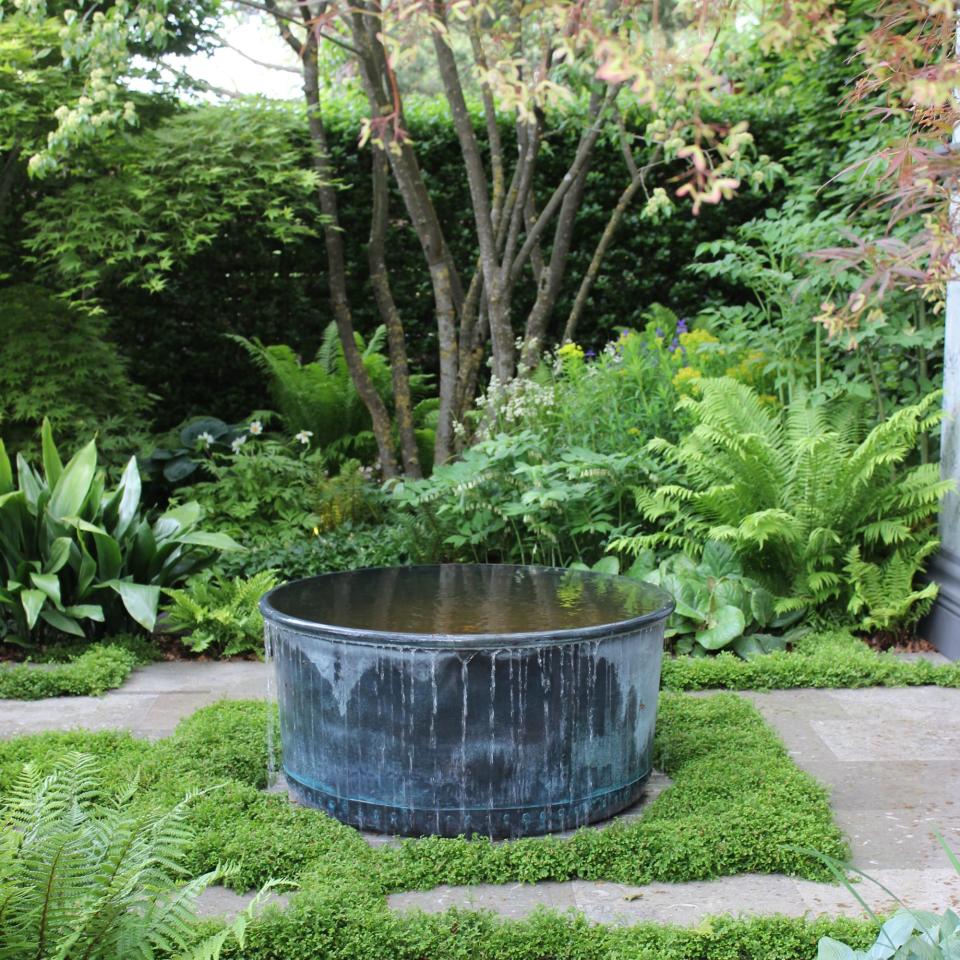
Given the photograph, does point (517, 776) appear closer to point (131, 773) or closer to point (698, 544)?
point (131, 773)

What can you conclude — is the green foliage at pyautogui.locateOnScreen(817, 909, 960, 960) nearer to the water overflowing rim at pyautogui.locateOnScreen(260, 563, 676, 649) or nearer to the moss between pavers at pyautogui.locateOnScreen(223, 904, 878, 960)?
the moss between pavers at pyautogui.locateOnScreen(223, 904, 878, 960)

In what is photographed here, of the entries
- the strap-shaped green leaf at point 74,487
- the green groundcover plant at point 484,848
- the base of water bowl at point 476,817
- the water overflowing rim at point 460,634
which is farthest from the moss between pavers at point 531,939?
the strap-shaped green leaf at point 74,487

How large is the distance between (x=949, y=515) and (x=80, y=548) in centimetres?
454

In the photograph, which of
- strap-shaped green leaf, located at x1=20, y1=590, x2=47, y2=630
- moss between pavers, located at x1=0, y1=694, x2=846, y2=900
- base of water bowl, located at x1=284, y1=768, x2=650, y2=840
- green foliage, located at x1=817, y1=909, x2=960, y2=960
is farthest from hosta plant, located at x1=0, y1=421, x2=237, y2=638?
green foliage, located at x1=817, y1=909, x2=960, y2=960

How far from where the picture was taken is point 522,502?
581cm

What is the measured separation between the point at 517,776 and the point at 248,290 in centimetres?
713

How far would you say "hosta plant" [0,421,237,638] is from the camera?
5234 mm

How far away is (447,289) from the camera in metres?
7.23

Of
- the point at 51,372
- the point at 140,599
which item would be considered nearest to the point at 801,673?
the point at 140,599

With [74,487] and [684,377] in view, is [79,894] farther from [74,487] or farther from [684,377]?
[684,377]

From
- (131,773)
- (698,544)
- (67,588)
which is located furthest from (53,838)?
(698,544)

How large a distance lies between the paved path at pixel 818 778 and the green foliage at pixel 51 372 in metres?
2.37

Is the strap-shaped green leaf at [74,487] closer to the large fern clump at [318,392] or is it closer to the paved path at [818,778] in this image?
the paved path at [818,778]

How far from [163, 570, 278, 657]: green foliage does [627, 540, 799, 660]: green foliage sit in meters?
2.13
